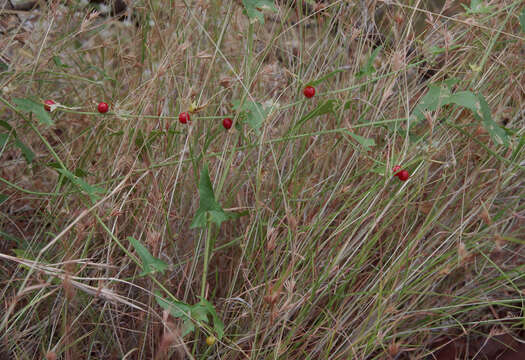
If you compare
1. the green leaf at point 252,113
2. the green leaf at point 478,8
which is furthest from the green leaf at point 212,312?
the green leaf at point 478,8

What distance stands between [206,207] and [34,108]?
406 millimetres

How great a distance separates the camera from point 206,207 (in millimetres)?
896

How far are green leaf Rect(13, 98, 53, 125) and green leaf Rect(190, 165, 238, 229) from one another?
0.34 m

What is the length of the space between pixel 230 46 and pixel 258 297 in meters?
0.82

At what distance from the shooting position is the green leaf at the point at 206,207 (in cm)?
88

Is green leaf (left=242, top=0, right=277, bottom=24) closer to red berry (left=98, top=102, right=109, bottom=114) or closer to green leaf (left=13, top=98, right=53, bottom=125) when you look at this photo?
red berry (left=98, top=102, right=109, bottom=114)

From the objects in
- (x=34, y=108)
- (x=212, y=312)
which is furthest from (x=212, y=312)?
(x=34, y=108)

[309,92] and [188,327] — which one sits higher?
[309,92]

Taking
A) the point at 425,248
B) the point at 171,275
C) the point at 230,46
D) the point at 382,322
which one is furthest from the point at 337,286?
the point at 230,46

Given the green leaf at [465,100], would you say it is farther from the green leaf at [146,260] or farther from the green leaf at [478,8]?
the green leaf at [146,260]

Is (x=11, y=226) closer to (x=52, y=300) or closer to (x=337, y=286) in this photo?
(x=52, y=300)

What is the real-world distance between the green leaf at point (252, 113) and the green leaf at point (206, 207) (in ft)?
0.45

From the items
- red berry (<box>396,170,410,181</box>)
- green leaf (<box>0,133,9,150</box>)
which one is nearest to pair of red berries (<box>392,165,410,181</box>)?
red berry (<box>396,170,410,181</box>)

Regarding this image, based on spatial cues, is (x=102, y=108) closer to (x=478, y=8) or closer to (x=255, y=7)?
(x=255, y=7)
